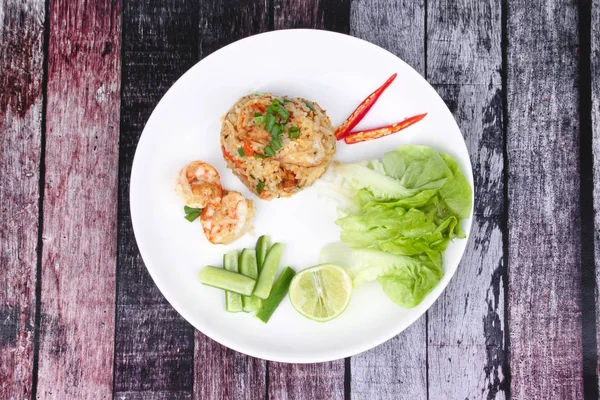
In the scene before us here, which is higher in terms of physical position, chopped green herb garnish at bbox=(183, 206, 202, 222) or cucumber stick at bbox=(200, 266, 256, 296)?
chopped green herb garnish at bbox=(183, 206, 202, 222)

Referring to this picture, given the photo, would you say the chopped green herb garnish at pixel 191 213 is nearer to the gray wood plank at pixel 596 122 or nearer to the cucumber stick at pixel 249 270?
the cucumber stick at pixel 249 270

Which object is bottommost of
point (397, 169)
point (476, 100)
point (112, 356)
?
point (112, 356)

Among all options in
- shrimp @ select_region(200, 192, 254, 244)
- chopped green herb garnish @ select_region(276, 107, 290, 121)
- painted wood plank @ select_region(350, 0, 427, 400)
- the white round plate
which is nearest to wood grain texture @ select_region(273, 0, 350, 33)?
painted wood plank @ select_region(350, 0, 427, 400)

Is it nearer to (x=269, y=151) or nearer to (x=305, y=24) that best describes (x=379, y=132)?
(x=269, y=151)

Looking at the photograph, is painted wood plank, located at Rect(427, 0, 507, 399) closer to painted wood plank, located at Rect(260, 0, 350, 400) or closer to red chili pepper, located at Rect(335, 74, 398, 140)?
red chili pepper, located at Rect(335, 74, 398, 140)

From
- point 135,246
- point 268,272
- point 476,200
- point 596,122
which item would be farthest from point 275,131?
point 596,122

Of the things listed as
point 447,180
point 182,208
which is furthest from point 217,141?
point 447,180

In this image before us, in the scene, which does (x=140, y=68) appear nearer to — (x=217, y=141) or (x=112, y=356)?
(x=217, y=141)
